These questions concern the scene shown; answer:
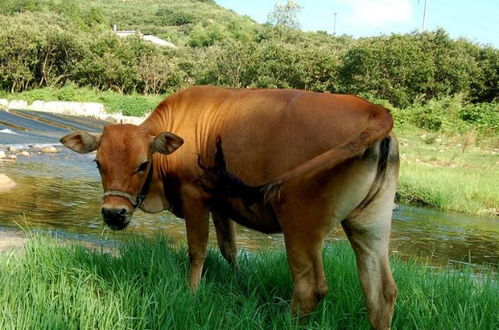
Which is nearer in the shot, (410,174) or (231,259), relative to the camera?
(231,259)

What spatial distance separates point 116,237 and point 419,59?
38275 millimetres

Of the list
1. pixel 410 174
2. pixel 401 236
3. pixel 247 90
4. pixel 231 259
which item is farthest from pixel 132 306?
pixel 410 174

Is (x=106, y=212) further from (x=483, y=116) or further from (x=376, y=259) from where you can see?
(x=483, y=116)

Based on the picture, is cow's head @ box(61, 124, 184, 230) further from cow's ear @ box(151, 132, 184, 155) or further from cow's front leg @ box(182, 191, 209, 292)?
cow's front leg @ box(182, 191, 209, 292)

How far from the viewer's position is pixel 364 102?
4.07 metres

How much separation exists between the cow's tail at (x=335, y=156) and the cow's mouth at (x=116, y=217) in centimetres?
136

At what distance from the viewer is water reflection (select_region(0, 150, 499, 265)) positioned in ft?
32.6

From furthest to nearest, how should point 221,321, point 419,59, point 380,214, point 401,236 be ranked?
point 419,59 < point 401,236 < point 380,214 < point 221,321

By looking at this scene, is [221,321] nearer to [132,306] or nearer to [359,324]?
[132,306]

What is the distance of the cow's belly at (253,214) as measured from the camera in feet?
14.0

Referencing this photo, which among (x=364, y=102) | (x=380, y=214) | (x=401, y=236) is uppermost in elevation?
(x=364, y=102)

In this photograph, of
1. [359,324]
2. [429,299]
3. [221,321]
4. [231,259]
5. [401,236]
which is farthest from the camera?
[401,236]

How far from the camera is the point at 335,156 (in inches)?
142

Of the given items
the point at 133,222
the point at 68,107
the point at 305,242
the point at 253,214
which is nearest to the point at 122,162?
the point at 253,214
